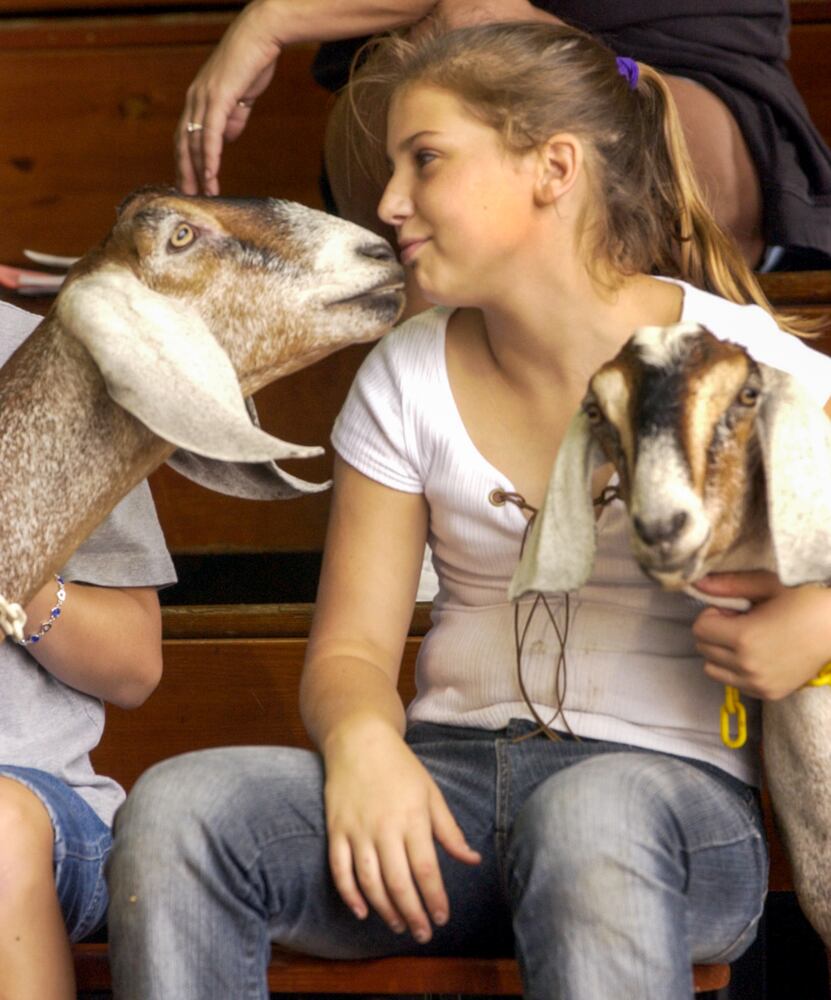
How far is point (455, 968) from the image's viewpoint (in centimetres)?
109

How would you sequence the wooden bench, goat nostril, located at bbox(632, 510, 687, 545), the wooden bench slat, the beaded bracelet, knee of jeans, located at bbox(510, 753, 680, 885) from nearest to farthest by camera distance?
goat nostril, located at bbox(632, 510, 687, 545) < knee of jeans, located at bbox(510, 753, 680, 885) < the wooden bench slat < the beaded bracelet < the wooden bench

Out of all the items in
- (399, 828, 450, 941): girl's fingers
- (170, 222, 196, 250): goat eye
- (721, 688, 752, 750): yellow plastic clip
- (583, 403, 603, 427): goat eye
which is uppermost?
(170, 222, 196, 250): goat eye

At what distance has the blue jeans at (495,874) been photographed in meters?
0.97

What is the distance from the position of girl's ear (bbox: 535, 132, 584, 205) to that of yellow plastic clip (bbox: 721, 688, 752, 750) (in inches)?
15.7

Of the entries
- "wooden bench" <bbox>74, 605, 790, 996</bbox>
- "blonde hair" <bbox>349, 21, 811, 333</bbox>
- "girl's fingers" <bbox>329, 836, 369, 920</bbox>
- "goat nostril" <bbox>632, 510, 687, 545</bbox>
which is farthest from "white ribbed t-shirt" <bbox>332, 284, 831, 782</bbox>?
"wooden bench" <bbox>74, 605, 790, 996</bbox>

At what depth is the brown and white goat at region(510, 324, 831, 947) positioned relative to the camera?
902mm

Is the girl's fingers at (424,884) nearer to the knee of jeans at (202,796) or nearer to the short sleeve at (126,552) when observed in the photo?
the knee of jeans at (202,796)

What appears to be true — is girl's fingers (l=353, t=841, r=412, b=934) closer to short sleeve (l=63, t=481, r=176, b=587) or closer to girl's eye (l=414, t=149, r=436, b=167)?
short sleeve (l=63, t=481, r=176, b=587)

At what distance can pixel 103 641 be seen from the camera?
126 cm

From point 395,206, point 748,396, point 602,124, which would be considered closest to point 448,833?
point 748,396

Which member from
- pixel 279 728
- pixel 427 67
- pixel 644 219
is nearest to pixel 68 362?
pixel 427 67

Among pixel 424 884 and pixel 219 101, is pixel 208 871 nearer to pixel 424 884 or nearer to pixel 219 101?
pixel 424 884

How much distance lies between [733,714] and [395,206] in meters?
0.45

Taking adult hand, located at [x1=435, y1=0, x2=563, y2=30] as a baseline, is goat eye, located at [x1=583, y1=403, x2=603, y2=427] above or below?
below
